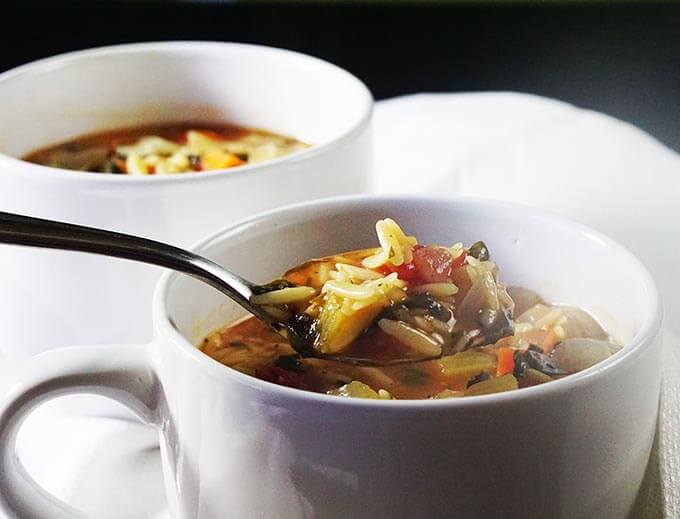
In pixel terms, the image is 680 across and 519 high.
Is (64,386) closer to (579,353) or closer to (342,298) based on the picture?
(342,298)

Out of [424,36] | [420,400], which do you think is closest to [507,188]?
[420,400]

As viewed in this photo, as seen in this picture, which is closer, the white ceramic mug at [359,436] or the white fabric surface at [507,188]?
the white ceramic mug at [359,436]

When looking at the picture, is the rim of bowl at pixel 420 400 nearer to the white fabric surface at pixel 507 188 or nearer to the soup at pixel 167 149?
the white fabric surface at pixel 507 188

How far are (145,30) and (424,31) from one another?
0.64 metres

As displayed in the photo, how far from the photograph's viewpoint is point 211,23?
260 centimetres

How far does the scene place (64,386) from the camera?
715 millimetres

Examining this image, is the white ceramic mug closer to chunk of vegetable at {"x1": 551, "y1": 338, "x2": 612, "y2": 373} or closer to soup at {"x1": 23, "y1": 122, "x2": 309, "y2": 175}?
chunk of vegetable at {"x1": 551, "y1": 338, "x2": 612, "y2": 373}

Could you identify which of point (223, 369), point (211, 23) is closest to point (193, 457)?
point (223, 369)

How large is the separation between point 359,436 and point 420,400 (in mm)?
40

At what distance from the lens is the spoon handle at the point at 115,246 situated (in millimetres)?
769

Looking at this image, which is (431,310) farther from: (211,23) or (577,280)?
(211,23)

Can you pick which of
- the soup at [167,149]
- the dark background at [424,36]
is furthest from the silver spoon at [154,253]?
the dark background at [424,36]

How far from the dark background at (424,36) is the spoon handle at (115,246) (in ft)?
6.00

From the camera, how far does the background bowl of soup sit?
98 centimetres
